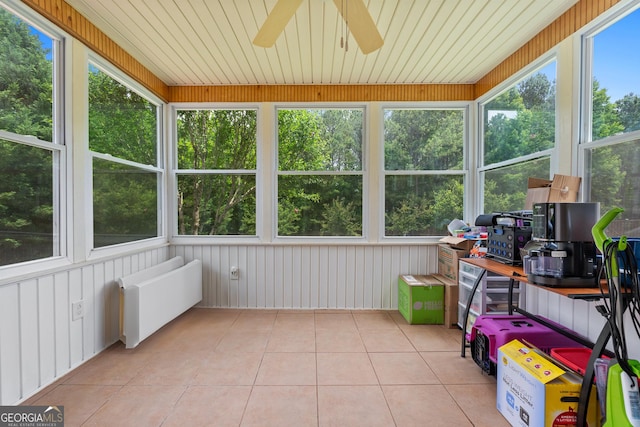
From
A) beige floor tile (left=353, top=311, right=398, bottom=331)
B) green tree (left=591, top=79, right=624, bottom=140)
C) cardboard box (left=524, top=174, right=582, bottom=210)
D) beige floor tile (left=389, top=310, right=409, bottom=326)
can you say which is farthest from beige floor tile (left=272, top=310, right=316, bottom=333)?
green tree (left=591, top=79, right=624, bottom=140)

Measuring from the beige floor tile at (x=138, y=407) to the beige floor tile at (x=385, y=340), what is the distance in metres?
1.62

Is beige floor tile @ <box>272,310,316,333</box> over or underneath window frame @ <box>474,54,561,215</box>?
underneath

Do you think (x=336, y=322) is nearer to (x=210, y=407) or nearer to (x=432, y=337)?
(x=432, y=337)

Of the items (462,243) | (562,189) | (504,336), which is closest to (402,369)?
(504,336)

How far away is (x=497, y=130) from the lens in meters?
3.31

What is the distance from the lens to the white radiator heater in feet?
8.55

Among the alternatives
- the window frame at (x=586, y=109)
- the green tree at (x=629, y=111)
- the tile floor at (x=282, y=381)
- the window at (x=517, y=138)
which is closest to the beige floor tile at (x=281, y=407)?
the tile floor at (x=282, y=381)

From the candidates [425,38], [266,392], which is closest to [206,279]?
[266,392]

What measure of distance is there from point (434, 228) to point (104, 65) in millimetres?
3900

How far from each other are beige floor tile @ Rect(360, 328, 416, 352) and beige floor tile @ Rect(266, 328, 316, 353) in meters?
0.52

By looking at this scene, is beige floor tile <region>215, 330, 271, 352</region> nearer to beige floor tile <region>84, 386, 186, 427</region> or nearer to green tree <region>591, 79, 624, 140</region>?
beige floor tile <region>84, 386, 186, 427</region>

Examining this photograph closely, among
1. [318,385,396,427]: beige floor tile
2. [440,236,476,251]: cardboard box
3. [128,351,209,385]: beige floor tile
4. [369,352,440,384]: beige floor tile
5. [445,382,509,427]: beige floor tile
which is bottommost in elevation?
[445,382,509,427]: beige floor tile

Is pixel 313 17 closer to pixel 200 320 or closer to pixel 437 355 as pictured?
pixel 437 355

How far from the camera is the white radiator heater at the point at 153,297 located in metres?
2.61
